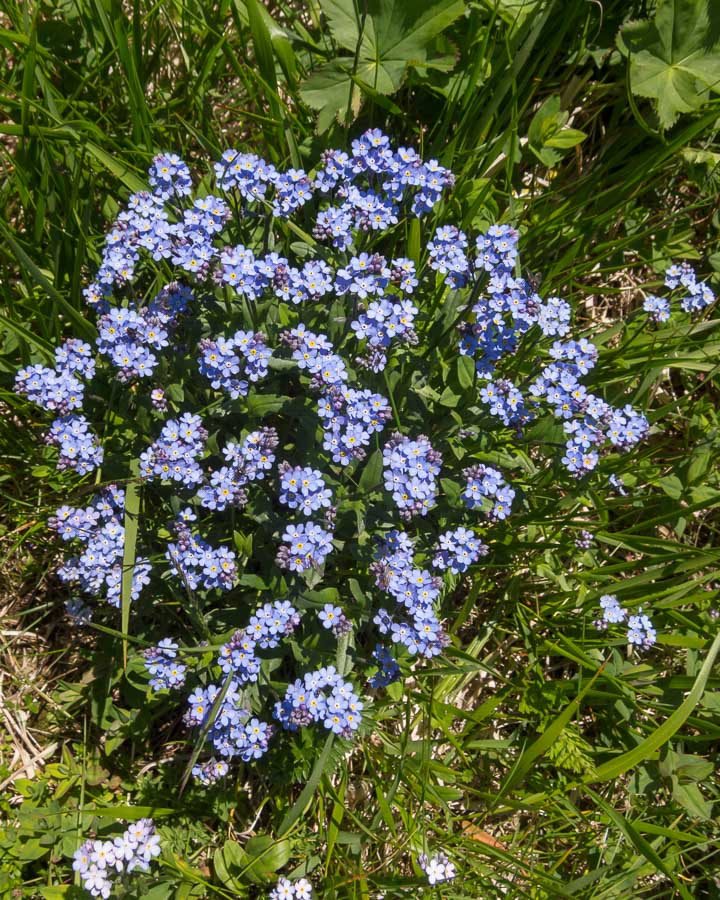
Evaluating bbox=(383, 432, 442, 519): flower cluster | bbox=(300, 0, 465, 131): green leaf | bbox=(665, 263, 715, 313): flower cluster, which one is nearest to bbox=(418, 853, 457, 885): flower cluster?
bbox=(383, 432, 442, 519): flower cluster

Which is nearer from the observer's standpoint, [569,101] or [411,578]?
[411,578]

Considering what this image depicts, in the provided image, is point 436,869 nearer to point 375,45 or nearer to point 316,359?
point 316,359

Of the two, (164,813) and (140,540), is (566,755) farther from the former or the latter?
(140,540)

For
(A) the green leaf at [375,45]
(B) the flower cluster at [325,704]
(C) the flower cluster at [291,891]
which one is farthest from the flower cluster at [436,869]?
(A) the green leaf at [375,45]

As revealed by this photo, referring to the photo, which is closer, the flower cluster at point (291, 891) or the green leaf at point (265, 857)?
the flower cluster at point (291, 891)

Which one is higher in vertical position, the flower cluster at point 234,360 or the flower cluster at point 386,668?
the flower cluster at point 234,360

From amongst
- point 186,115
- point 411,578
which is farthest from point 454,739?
point 186,115

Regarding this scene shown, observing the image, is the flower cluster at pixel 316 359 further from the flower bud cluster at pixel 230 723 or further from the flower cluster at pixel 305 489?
the flower bud cluster at pixel 230 723
